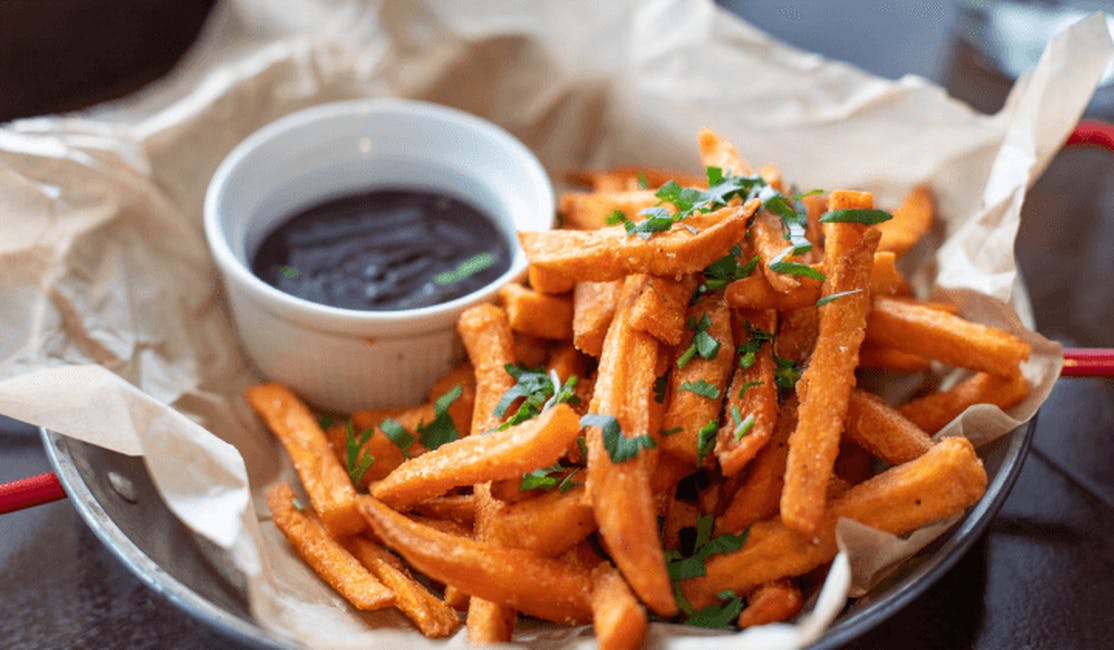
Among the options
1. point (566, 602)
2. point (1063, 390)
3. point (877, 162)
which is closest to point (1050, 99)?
point (877, 162)

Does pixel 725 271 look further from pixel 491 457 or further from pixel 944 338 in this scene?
pixel 491 457

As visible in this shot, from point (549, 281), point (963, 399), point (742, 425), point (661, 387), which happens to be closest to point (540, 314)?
point (549, 281)

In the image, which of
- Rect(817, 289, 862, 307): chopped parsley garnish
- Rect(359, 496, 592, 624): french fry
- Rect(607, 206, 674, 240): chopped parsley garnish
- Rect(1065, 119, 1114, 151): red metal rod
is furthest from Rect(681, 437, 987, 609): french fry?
Rect(1065, 119, 1114, 151): red metal rod

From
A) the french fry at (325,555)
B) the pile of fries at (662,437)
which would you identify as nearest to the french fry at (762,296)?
the pile of fries at (662,437)

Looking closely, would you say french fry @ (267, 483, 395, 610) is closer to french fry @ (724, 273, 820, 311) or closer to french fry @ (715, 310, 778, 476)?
french fry @ (715, 310, 778, 476)

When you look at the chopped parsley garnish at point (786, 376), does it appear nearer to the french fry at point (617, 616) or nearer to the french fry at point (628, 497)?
the french fry at point (628, 497)

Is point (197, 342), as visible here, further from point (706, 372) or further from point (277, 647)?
point (706, 372)
